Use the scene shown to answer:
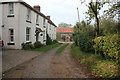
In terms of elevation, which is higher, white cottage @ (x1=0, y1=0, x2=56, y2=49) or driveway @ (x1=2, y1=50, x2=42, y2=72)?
white cottage @ (x1=0, y1=0, x2=56, y2=49)

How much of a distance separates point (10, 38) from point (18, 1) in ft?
15.5

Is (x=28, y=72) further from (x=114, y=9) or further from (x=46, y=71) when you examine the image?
(x=114, y=9)

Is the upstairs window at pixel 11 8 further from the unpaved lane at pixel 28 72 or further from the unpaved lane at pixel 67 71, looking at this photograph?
the unpaved lane at pixel 67 71

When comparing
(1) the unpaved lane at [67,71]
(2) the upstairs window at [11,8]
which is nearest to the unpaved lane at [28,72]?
(1) the unpaved lane at [67,71]

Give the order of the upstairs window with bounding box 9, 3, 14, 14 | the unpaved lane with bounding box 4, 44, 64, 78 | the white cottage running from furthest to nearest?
the upstairs window with bounding box 9, 3, 14, 14 < the white cottage < the unpaved lane with bounding box 4, 44, 64, 78

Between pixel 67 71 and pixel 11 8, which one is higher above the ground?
pixel 11 8

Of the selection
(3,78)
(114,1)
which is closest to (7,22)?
(3,78)

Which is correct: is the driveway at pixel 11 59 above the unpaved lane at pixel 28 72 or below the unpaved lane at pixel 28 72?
above

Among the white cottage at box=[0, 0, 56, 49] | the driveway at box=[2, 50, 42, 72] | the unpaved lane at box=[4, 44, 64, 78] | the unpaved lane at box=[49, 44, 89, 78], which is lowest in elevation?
the unpaved lane at box=[49, 44, 89, 78]

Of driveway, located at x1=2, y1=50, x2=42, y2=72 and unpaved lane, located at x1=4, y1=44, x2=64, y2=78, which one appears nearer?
unpaved lane, located at x1=4, y1=44, x2=64, y2=78

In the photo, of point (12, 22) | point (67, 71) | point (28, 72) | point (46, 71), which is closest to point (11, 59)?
point (28, 72)

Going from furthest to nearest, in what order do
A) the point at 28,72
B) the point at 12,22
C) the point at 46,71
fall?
the point at 12,22 < the point at 46,71 < the point at 28,72

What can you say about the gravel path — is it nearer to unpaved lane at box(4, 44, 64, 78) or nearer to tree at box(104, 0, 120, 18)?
unpaved lane at box(4, 44, 64, 78)

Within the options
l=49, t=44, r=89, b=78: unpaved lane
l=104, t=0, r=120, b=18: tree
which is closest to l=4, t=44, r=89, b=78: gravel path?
l=49, t=44, r=89, b=78: unpaved lane
